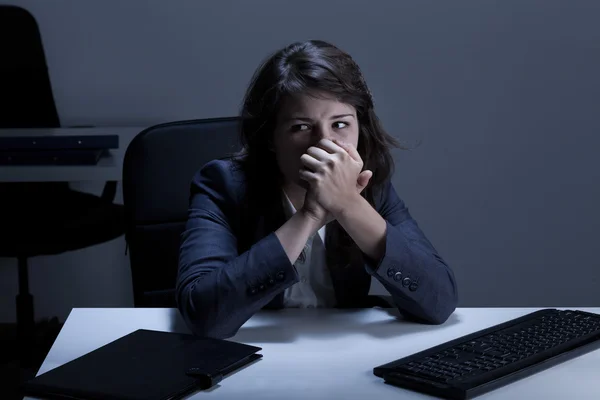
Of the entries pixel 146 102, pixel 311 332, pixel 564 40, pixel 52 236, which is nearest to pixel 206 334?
pixel 311 332

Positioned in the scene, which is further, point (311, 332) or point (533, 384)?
point (311, 332)

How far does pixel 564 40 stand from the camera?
10.5 ft

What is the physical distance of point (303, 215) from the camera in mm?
1407

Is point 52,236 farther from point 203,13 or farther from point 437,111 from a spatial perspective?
point 437,111

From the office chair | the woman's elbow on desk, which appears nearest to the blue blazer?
the woman's elbow on desk

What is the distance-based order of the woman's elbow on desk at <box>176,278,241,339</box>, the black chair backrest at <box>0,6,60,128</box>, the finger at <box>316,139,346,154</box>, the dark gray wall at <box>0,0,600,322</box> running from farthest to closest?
the dark gray wall at <box>0,0,600,322</box>, the black chair backrest at <box>0,6,60,128</box>, the finger at <box>316,139,346,154</box>, the woman's elbow on desk at <box>176,278,241,339</box>

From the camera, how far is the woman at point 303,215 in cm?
136

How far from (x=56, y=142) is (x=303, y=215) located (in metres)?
1.44

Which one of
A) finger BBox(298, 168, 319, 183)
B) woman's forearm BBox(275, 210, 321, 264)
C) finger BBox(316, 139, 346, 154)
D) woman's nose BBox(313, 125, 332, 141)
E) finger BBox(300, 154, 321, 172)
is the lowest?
woman's forearm BBox(275, 210, 321, 264)


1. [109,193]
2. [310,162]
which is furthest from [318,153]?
[109,193]

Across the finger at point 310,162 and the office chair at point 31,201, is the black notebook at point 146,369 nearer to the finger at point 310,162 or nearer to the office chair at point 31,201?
the finger at point 310,162

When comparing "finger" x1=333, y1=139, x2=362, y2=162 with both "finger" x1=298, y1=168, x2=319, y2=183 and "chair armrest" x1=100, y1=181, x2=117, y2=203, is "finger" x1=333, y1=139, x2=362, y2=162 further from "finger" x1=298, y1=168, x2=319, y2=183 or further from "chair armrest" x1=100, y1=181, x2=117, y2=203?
"chair armrest" x1=100, y1=181, x2=117, y2=203

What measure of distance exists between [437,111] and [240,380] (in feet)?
7.36

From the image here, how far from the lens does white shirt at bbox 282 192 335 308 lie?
1.67 metres
